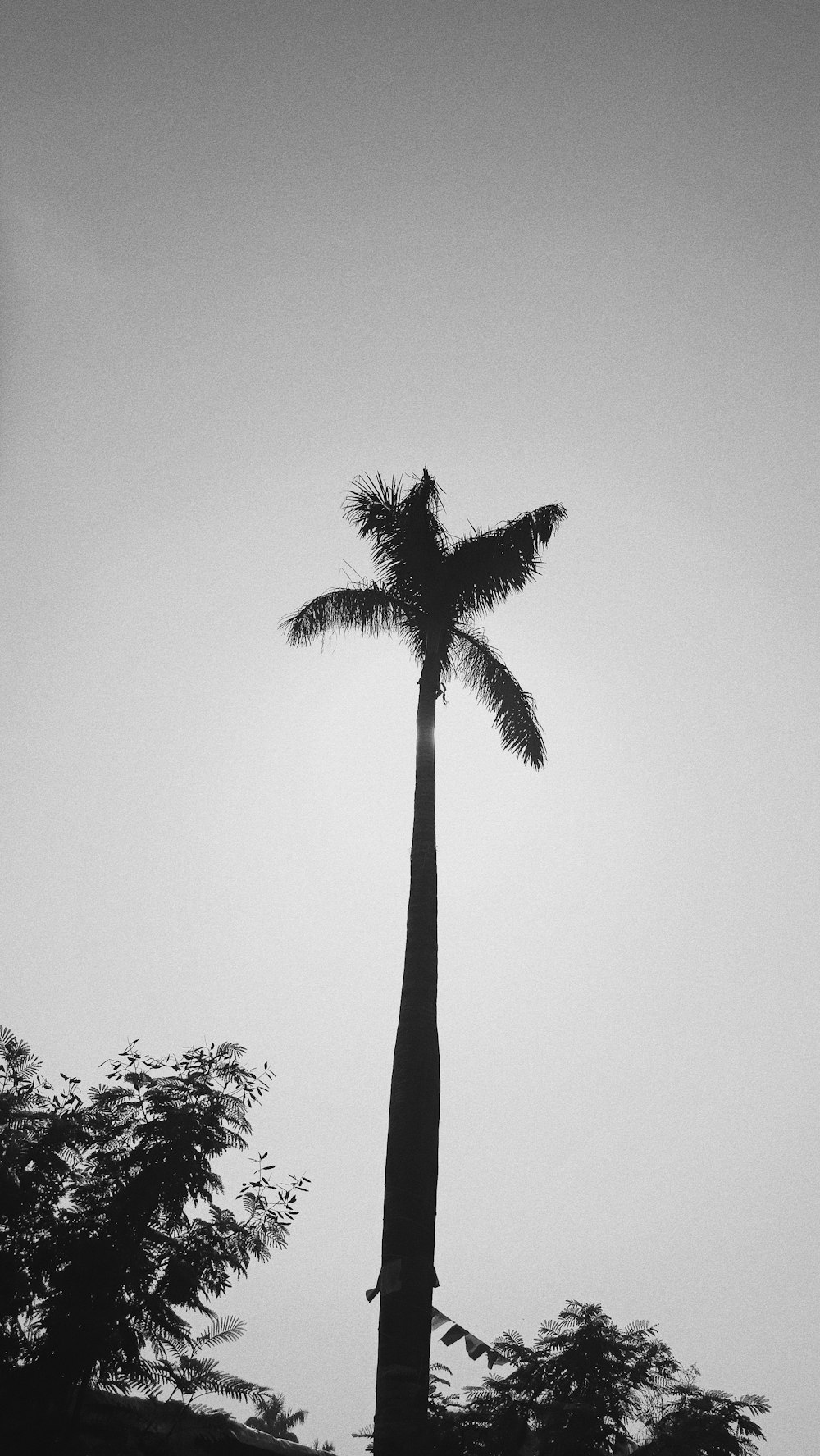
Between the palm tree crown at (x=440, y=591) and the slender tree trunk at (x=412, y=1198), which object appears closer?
the slender tree trunk at (x=412, y=1198)

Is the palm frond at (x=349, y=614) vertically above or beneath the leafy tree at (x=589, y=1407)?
above

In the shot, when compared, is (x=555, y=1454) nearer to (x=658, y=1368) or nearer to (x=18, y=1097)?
(x=658, y=1368)

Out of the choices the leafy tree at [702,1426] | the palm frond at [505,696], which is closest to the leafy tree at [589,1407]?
the leafy tree at [702,1426]

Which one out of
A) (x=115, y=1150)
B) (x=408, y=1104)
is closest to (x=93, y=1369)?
(x=115, y=1150)

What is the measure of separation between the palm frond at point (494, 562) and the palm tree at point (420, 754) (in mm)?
19

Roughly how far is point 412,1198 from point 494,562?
972 cm

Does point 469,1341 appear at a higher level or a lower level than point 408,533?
lower

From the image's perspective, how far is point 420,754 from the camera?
45.5 ft

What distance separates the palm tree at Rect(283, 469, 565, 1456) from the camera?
363 inches

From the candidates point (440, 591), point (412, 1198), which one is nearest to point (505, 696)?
point (440, 591)

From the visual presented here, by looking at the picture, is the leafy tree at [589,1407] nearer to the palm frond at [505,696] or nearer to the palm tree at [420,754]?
the palm tree at [420,754]

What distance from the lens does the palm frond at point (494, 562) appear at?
49.5 ft

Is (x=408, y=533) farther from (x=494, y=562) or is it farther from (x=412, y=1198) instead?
(x=412, y=1198)

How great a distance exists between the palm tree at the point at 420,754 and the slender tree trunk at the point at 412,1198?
1 centimetres
